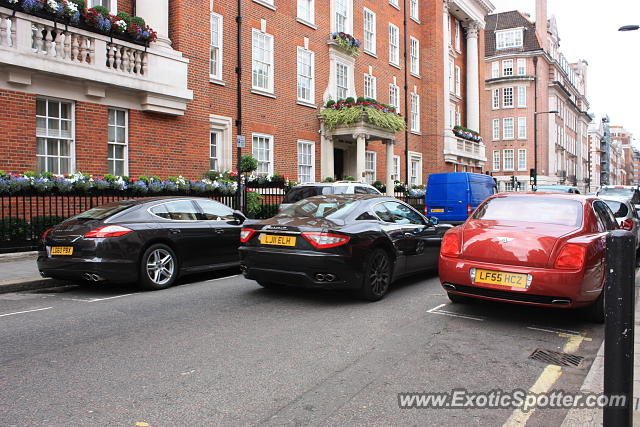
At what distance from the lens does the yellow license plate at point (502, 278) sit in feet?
18.0

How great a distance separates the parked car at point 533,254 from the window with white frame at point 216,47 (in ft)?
42.2

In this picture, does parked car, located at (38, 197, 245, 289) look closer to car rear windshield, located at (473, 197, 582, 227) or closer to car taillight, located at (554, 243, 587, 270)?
car rear windshield, located at (473, 197, 582, 227)

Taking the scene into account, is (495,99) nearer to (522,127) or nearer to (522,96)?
(522,96)

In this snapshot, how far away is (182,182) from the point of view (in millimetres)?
14273

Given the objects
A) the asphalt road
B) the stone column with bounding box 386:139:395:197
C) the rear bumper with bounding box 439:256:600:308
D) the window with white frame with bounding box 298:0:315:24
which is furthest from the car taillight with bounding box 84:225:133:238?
the stone column with bounding box 386:139:395:197

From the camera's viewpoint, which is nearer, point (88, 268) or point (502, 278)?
point (502, 278)

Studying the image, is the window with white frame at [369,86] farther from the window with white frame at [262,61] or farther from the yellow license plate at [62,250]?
the yellow license plate at [62,250]

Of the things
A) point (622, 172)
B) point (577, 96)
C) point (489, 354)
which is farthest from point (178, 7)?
point (622, 172)

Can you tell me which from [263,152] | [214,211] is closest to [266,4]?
[263,152]

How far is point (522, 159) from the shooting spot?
60219 mm

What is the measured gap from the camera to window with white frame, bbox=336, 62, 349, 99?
915 inches

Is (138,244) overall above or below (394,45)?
below

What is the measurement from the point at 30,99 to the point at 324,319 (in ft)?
32.8

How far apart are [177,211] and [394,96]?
2158 centimetres
